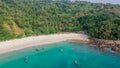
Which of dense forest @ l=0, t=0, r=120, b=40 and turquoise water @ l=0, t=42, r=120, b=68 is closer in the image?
turquoise water @ l=0, t=42, r=120, b=68

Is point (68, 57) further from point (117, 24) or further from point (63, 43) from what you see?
point (117, 24)

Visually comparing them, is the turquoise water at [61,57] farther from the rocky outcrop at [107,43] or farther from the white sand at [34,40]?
the rocky outcrop at [107,43]

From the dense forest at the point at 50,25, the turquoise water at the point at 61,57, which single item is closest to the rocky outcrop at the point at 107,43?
the dense forest at the point at 50,25

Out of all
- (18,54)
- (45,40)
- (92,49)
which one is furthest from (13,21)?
(92,49)

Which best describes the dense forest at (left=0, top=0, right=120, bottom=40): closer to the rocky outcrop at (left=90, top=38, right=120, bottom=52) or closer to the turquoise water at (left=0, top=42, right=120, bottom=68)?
the rocky outcrop at (left=90, top=38, right=120, bottom=52)

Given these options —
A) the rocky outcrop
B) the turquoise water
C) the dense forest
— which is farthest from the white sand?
the rocky outcrop

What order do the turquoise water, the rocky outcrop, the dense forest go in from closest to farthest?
the turquoise water
the rocky outcrop
the dense forest

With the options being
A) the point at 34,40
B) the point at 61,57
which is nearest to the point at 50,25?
the point at 34,40
